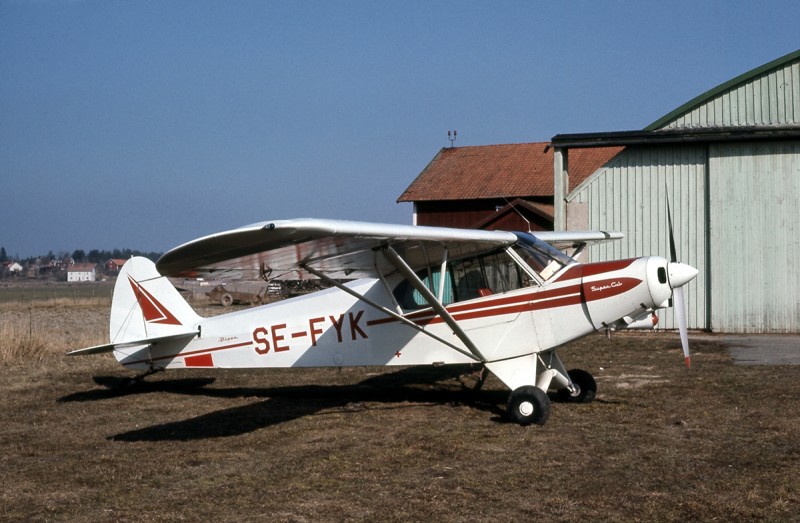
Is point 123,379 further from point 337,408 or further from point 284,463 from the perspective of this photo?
point 284,463

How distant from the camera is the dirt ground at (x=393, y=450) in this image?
6082mm

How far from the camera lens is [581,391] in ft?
34.8

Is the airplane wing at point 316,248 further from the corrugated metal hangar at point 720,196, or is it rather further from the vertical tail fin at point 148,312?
the corrugated metal hangar at point 720,196

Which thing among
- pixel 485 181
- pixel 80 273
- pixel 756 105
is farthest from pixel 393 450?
pixel 80 273

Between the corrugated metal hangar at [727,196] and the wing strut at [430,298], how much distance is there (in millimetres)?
12111

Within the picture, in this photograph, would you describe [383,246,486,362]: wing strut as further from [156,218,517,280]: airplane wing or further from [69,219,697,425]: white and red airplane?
[156,218,517,280]: airplane wing

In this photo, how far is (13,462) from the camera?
796 cm

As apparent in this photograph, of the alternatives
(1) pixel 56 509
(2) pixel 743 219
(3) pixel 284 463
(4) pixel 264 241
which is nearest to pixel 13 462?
(1) pixel 56 509

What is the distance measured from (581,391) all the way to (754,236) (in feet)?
37.6

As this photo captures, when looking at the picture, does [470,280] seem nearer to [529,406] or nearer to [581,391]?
[529,406]

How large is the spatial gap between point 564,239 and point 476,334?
10.7 feet

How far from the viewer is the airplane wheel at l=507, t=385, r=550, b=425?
29.8 ft

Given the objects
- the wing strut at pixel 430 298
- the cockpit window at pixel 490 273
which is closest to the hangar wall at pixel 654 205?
the cockpit window at pixel 490 273

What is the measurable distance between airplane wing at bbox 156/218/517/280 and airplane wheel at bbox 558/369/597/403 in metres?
2.10
